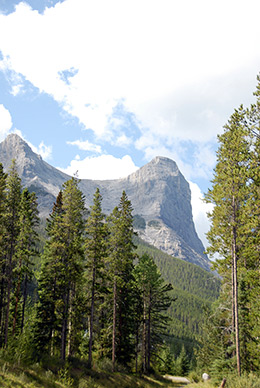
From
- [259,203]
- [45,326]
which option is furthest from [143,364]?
[259,203]

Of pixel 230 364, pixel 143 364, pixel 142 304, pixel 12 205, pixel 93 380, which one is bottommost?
pixel 143 364

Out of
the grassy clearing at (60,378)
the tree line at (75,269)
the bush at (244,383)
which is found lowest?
the grassy clearing at (60,378)

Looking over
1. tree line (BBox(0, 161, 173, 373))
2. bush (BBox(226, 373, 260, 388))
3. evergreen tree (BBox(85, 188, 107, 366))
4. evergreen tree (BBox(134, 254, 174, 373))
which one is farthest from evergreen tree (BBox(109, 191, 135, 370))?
bush (BBox(226, 373, 260, 388))

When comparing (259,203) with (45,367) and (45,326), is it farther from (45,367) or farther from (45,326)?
(45,326)

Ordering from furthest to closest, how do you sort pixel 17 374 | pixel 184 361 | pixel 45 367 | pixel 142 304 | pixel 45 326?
pixel 184 361 → pixel 142 304 → pixel 45 326 → pixel 45 367 → pixel 17 374

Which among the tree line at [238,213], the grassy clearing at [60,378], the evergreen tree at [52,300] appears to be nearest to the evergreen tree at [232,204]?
the tree line at [238,213]

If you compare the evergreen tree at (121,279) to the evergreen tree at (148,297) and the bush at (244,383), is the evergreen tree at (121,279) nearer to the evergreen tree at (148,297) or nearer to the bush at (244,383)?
the evergreen tree at (148,297)

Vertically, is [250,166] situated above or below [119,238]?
above

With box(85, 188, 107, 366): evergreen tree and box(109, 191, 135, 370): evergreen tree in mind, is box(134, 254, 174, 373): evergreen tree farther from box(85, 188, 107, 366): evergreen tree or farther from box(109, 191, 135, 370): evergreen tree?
box(85, 188, 107, 366): evergreen tree

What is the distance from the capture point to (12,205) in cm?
2386

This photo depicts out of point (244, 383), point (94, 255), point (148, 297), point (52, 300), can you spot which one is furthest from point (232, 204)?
point (148, 297)

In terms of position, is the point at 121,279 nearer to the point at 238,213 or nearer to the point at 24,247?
the point at 24,247

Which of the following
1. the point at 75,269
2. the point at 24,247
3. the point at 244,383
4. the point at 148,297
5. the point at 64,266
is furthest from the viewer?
the point at 148,297

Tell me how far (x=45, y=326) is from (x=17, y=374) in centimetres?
1190
